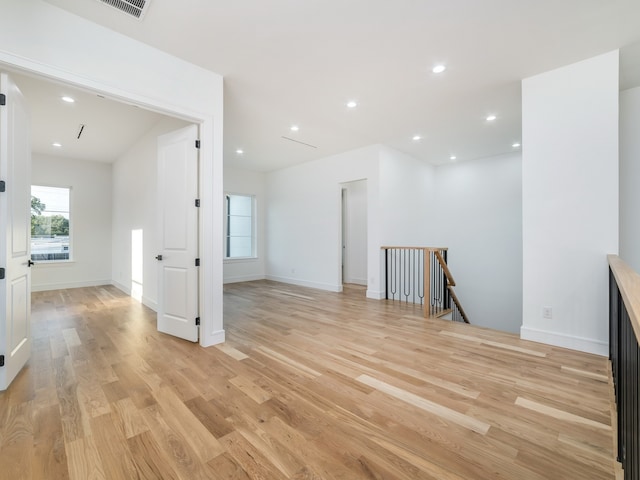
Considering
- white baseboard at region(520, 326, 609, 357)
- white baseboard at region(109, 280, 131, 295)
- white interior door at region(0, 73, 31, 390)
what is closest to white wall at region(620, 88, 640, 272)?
white baseboard at region(520, 326, 609, 357)

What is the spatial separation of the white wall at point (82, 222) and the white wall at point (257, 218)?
2.92 m

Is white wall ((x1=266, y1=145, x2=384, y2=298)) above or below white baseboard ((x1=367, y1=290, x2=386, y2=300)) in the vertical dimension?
above

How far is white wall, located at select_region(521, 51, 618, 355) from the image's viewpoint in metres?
2.80

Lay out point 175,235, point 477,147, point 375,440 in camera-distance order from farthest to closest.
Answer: point 477,147, point 175,235, point 375,440

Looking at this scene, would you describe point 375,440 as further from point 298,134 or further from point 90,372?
point 298,134

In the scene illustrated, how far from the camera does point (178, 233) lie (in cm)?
323

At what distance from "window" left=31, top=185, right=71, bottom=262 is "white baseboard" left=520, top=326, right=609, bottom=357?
29.2 ft

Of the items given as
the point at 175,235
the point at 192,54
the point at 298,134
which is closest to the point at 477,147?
the point at 298,134

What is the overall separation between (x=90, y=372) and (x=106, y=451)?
4.15 ft

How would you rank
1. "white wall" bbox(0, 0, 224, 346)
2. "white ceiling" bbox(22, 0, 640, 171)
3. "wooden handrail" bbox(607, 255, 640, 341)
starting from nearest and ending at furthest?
"wooden handrail" bbox(607, 255, 640, 341) → "white wall" bbox(0, 0, 224, 346) → "white ceiling" bbox(22, 0, 640, 171)

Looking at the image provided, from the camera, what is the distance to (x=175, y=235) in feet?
10.7

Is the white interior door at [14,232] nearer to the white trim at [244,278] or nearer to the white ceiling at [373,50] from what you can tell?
the white ceiling at [373,50]

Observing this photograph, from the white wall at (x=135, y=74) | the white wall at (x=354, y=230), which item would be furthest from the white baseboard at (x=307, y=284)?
the white wall at (x=135, y=74)

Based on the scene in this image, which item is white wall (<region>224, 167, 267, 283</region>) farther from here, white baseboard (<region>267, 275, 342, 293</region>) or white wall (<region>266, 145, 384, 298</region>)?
white baseboard (<region>267, 275, 342, 293</region>)
